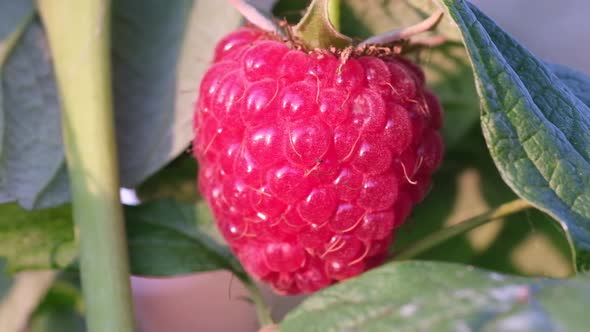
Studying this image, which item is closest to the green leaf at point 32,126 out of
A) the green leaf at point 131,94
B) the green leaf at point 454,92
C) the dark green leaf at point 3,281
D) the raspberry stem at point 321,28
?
the green leaf at point 131,94

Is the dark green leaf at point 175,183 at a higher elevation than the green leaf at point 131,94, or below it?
below

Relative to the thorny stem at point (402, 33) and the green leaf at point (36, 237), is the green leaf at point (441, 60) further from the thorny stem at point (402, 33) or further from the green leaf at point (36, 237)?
the green leaf at point (36, 237)

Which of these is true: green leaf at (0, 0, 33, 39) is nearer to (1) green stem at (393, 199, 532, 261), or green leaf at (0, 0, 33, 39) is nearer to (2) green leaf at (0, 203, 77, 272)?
(2) green leaf at (0, 203, 77, 272)

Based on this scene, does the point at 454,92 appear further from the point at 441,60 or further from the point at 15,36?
the point at 15,36

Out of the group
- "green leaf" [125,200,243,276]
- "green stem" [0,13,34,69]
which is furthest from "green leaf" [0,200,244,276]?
"green stem" [0,13,34,69]

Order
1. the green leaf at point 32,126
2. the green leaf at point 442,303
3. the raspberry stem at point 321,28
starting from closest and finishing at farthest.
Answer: the green leaf at point 442,303 → the raspberry stem at point 321,28 → the green leaf at point 32,126

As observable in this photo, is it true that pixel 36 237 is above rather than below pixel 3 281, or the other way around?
above

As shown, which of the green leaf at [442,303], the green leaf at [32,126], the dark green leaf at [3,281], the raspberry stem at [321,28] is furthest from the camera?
the dark green leaf at [3,281]

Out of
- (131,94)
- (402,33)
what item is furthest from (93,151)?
(402,33)
